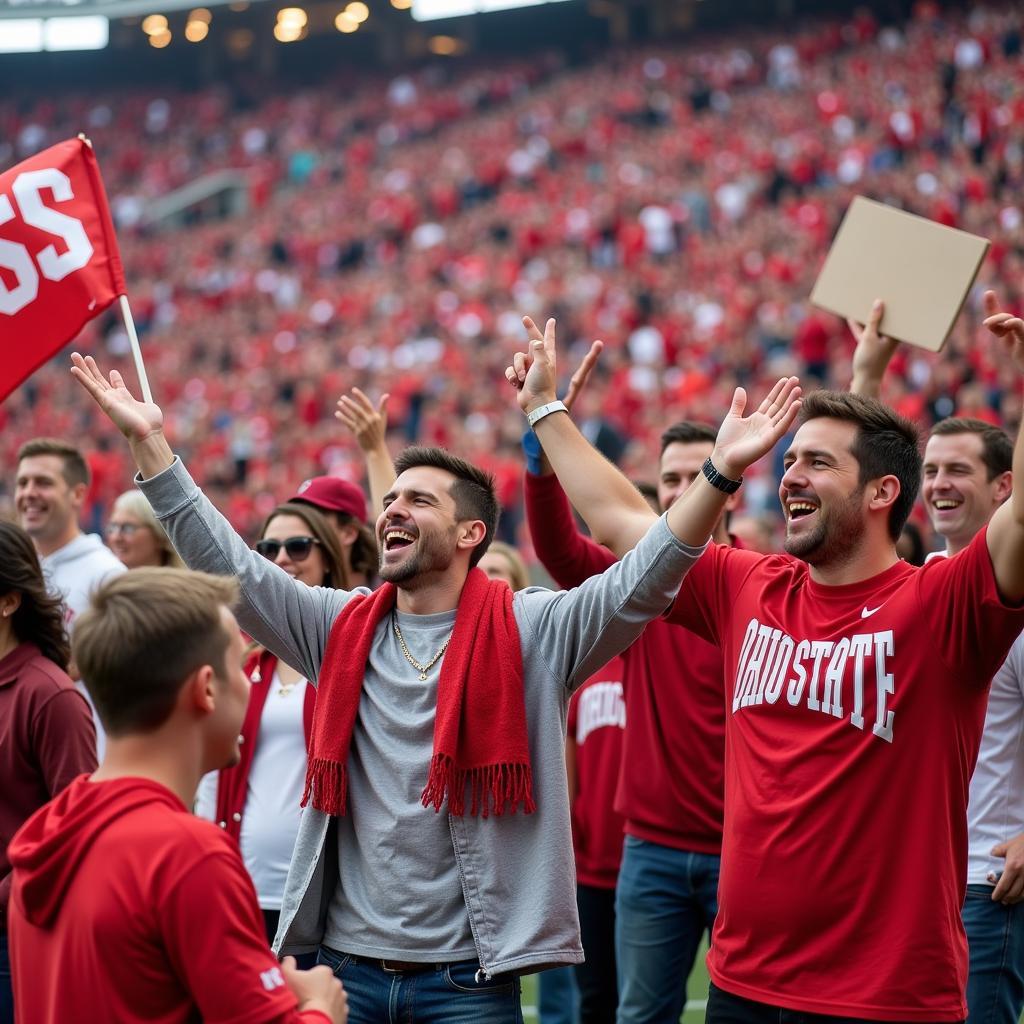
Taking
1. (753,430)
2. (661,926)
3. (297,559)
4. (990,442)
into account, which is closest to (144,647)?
(753,430)

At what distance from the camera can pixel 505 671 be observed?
324cm

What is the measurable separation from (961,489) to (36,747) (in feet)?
8.27

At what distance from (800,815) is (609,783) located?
221 centimetres

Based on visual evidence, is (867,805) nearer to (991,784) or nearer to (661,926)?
(991,784)

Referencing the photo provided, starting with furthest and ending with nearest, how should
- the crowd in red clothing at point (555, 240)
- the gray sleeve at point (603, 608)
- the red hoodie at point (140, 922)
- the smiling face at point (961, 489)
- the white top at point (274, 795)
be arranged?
the crowd in red clothing at point (555, 240) → the white top at point (274, 795) → the smiling face at point (961, 489) → the gray sleeve at point (603, 608) → the red hoodie at point (140, 922)

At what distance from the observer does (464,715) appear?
3209 millimetres

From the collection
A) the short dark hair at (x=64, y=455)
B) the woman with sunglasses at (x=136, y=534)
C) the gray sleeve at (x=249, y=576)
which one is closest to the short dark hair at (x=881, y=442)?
the gray sleeve at (x=249, y=576)

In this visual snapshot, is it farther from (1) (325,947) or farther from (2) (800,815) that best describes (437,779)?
(2) (800,815)

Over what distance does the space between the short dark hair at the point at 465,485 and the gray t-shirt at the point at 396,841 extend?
311 mm

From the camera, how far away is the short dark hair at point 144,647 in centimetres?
228

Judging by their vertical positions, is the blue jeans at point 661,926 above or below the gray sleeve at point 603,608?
below

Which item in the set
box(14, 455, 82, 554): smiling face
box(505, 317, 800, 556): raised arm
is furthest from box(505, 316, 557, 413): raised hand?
box(14, 455, 82, 554): smiling face

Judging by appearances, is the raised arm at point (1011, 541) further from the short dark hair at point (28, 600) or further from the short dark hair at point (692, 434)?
the short dark hair at point (28, 600)

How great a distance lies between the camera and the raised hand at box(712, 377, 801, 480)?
9.85ft
